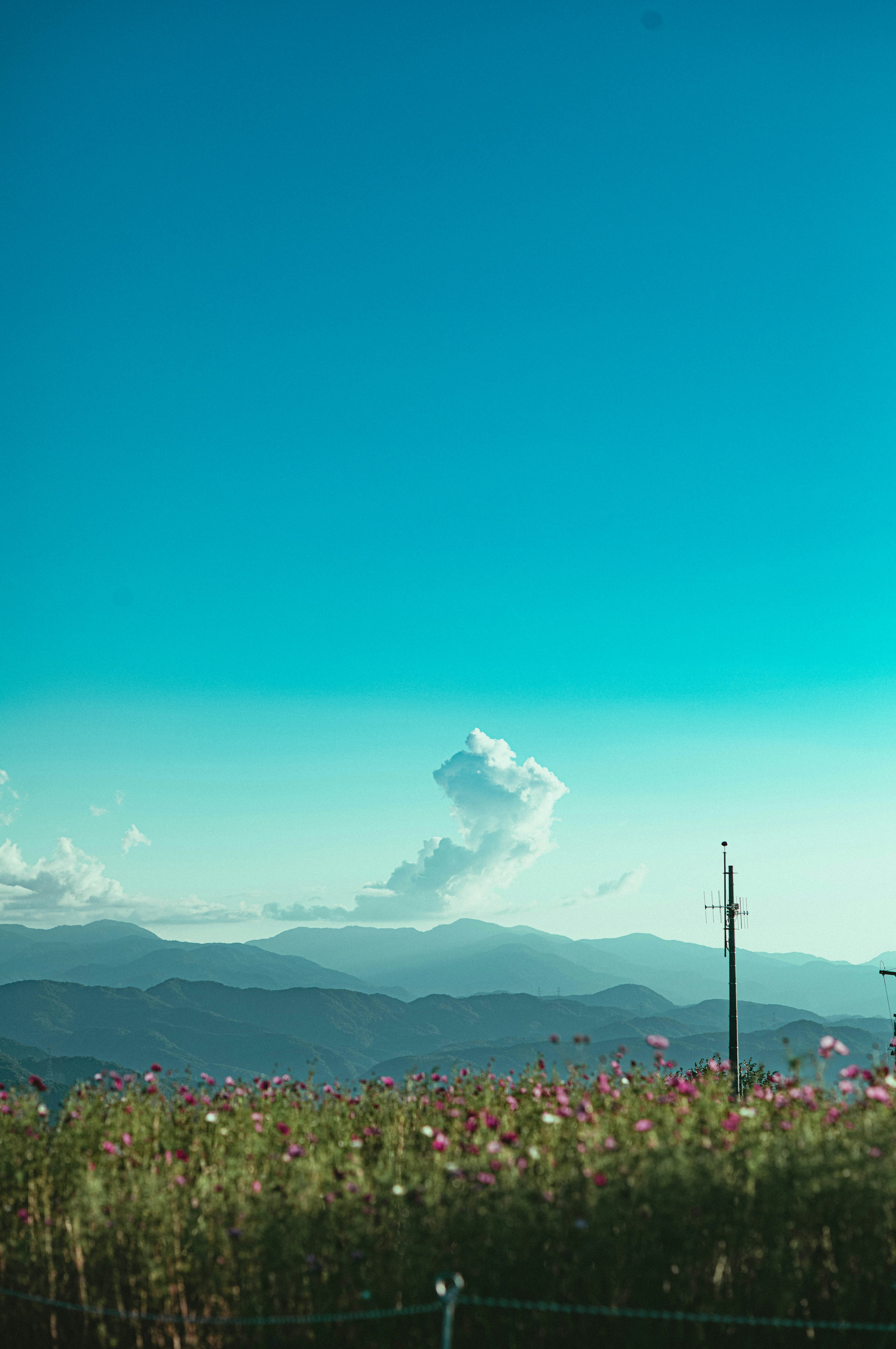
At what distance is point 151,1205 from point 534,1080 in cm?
406

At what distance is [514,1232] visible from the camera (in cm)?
620

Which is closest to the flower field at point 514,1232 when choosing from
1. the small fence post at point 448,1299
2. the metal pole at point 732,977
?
the small fence post at point 448,1299

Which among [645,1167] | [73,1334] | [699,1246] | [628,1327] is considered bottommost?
[73,1334]

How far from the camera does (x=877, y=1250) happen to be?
6.21 meters

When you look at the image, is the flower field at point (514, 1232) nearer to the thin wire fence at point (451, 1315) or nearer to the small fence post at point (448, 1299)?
the thin wire fence at point (451, 1315)

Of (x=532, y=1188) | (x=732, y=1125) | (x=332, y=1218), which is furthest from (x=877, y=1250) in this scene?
(x=332, y=1218)

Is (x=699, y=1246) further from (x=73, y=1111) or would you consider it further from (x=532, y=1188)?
(x=73, y=1111)

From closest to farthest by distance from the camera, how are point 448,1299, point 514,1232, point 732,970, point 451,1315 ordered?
point 448,1299 < point 451,1315 < point 514,1232 < point 732,970

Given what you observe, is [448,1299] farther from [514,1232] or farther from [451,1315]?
[514,1232]

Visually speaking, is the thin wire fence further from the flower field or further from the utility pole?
the utility pole

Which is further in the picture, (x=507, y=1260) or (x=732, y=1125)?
(x=732, y=1125)

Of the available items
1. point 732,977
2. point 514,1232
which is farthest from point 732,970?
point 514,1232

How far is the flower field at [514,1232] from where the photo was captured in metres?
A: 6.15

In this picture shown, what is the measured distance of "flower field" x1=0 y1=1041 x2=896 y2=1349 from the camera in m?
6.15
